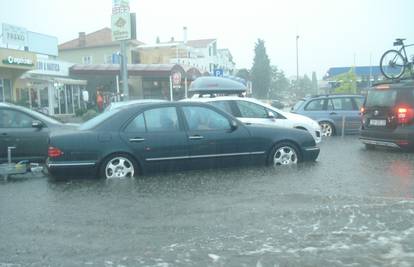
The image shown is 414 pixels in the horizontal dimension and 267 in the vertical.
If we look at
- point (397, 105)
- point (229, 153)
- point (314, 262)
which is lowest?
point (314, 262)

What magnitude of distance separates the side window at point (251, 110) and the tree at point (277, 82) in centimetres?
7590

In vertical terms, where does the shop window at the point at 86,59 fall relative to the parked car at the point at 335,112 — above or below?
above

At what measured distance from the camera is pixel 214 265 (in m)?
4.10

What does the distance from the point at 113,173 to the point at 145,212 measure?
6.88 feet

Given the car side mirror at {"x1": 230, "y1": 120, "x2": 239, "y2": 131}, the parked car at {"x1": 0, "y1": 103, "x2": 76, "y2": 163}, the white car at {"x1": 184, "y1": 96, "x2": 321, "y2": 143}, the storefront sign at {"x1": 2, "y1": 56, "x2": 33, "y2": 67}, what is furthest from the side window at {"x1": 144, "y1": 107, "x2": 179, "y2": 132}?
the storefront sign at {"x1": 2, "y1": 56, "x2": 33, "y2": 67}

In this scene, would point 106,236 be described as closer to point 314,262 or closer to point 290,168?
point 314,262

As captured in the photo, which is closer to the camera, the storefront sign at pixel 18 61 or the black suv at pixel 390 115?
the black suv at pixel 390 115

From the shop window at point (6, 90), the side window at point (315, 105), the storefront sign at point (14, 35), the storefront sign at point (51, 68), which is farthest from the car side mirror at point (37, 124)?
the storefront sign at point (51, 68)

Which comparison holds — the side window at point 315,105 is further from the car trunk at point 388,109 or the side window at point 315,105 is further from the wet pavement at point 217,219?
the wet pavement at point 217,219

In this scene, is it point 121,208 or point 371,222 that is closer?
point 371,222

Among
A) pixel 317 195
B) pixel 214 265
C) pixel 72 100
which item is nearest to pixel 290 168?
pixel 317 195

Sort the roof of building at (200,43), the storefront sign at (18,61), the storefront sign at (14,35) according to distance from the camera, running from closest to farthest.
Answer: the storefront sign at (18,61), the storefront sign at (14,35), the roof of building at (200,43)

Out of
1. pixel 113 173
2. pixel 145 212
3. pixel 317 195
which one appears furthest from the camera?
pixel 113 173

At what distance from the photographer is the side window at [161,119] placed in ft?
26.2
